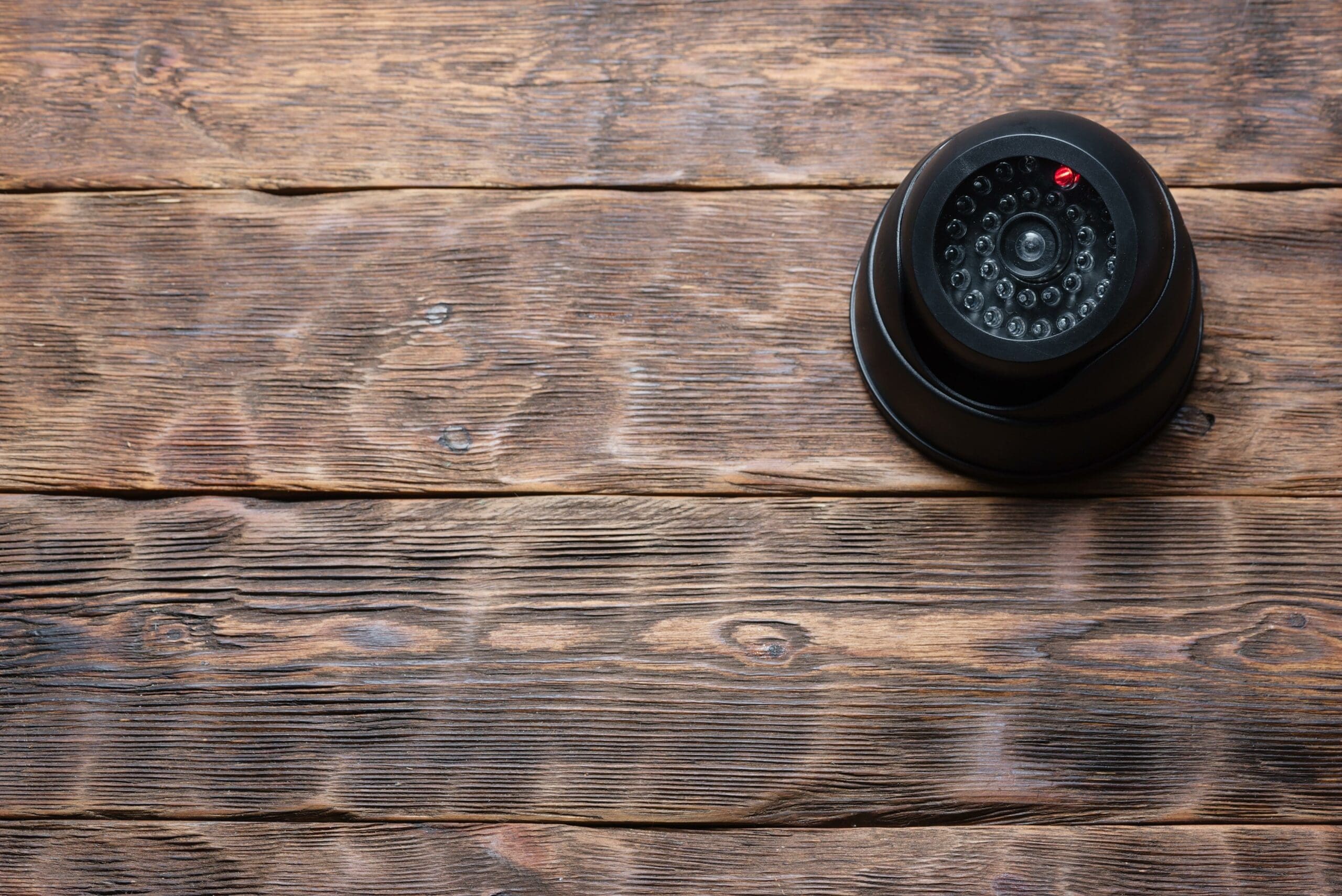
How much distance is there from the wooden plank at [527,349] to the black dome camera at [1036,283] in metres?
0.10

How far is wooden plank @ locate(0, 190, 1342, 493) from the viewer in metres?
0.74

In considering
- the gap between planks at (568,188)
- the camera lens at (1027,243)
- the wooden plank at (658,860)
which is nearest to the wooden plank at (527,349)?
→ the gap between planks at (568,188)

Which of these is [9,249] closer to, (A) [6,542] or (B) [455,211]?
(A) [6,542]

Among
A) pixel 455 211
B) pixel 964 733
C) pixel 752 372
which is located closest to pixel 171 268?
pixel 455 211

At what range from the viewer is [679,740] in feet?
2.39

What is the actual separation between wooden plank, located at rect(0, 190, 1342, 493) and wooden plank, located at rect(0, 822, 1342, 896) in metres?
0.27

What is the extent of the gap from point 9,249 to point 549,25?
51cm

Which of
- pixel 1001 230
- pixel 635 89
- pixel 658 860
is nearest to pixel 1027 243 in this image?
pixel 1001 230

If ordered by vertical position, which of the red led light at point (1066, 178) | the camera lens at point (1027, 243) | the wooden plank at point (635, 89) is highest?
the wooden plank at point (635, 89)

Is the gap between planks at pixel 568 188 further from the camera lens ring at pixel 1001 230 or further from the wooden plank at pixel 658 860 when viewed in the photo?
the wooden plank at pixel 658 860

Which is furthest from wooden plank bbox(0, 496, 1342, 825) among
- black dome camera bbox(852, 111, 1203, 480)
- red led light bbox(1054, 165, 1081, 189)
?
red led light bbox(1054, 165, 1081, 189)

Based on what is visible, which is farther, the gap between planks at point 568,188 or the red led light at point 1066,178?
the gap between planks at point 568,188

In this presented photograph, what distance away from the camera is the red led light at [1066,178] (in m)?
0.61

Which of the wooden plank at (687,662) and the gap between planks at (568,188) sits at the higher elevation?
the gap between planks at (568,188)
